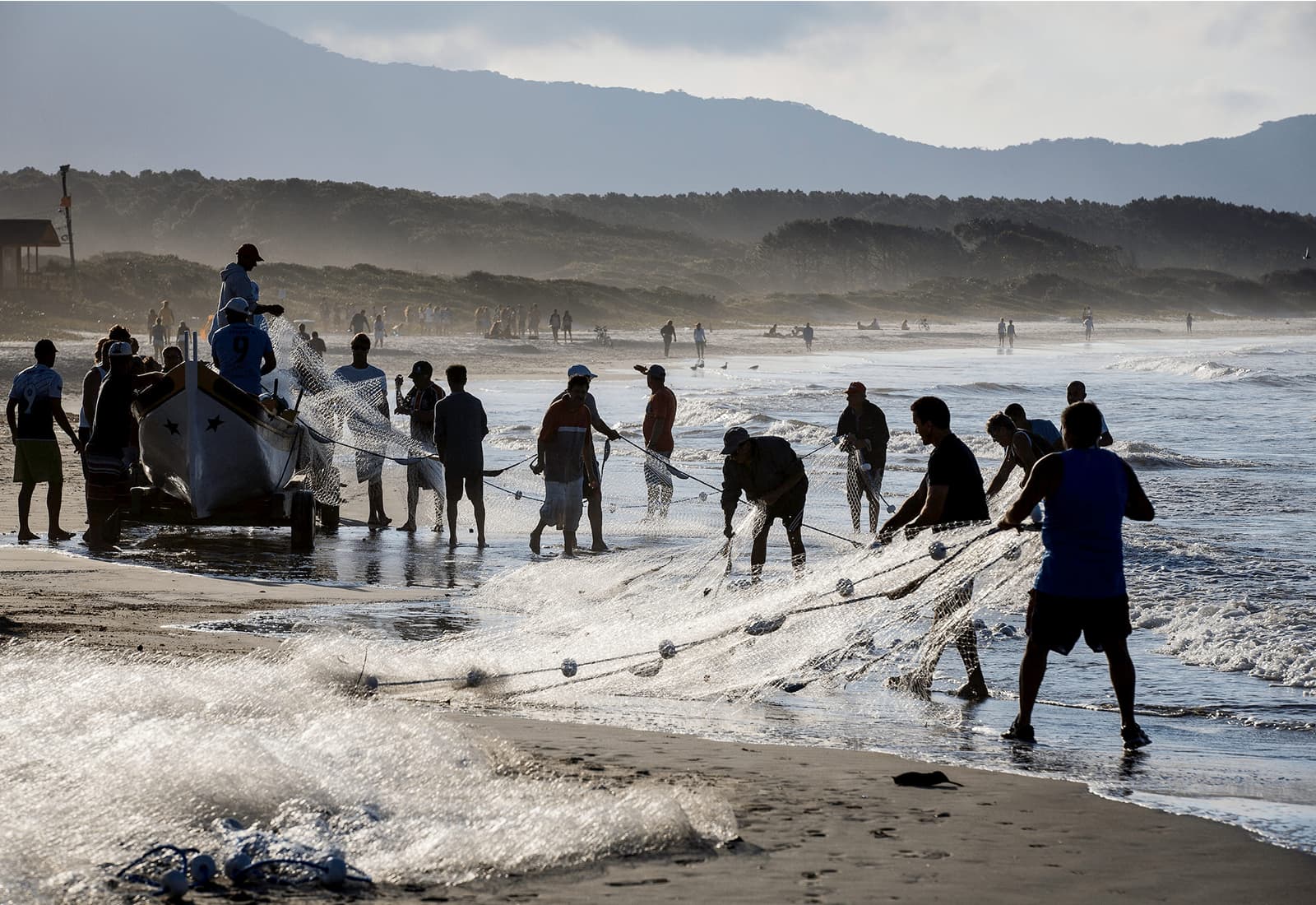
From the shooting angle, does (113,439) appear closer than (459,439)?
Yes

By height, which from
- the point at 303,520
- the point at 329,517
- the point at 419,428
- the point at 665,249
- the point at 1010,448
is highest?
the point at 665,249

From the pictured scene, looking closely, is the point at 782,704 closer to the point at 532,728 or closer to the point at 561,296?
the point at 532,728

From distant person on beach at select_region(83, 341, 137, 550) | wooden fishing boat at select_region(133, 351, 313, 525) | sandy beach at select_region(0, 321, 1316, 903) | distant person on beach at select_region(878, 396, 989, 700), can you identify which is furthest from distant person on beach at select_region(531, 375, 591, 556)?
distant person on beach at select_region(878, 396, 989, 700)

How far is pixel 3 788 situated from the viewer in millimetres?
4328

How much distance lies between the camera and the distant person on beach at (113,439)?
1069 centimetres

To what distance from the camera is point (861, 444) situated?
40.3ft

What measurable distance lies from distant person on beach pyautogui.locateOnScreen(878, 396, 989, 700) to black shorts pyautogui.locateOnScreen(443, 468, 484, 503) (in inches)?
216

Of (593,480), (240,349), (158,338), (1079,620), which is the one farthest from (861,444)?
(158,338)

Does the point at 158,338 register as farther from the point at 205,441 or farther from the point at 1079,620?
the point at 1079,620

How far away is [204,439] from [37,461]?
181 centimetres

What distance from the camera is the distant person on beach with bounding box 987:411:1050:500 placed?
28.4ft

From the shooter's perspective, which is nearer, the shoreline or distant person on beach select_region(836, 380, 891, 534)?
the shoreline

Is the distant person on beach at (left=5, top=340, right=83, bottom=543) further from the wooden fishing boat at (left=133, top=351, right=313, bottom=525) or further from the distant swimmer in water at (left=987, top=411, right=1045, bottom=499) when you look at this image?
the distant swimmer in water at (left=987, top=411, right=1045, bottom=499)

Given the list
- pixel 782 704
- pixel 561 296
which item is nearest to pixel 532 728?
pixel 782 704
